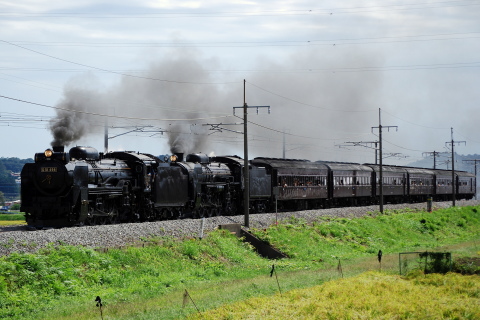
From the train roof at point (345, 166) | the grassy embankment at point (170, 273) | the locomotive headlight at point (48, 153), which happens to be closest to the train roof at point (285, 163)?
the train roof at point (345, 166)

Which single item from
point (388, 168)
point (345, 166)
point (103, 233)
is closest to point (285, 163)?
point (345, 166)

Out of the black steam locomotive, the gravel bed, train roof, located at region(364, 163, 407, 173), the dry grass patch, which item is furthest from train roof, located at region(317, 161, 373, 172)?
the dry grass patch

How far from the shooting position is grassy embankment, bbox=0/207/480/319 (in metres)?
17.8

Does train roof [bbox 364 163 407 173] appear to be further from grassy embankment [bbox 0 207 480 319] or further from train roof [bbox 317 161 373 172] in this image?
grassy embankment [bbox 0 207 480 319]

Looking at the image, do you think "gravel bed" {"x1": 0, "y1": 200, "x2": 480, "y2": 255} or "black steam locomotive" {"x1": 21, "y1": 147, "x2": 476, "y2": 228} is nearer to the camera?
"gravel bed" {"x1": 0, "y1": 200, "x2": 480, "y2": 255}

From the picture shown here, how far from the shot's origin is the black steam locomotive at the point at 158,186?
28234mm

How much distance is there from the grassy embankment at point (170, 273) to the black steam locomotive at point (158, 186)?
4417 millimetres

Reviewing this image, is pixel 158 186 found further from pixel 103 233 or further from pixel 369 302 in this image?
pixel 369 302

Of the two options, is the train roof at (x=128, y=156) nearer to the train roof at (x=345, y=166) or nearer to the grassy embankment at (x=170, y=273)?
the grassy embankment at (x=170, y=273)

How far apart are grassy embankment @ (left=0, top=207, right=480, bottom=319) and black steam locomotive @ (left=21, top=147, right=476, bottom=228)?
14.5 ft

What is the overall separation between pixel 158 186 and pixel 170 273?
999 centimetres

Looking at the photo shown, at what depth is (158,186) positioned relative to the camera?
33625mm

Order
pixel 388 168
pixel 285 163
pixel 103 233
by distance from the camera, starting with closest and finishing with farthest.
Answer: pixel 103 233 < pixel 285 163 < pixel 388 168

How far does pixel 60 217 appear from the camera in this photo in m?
28.3
